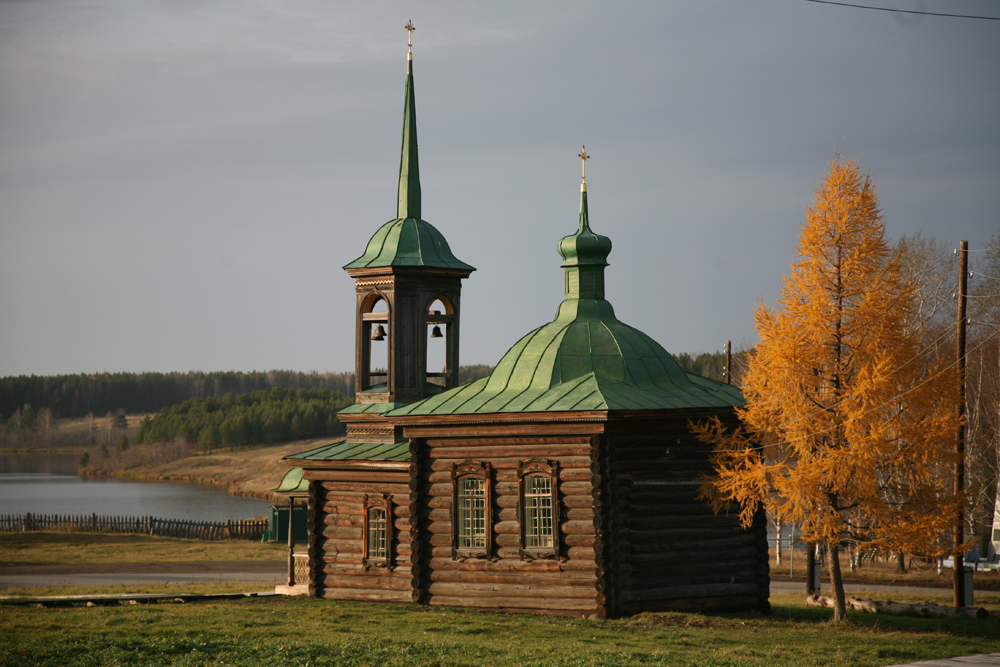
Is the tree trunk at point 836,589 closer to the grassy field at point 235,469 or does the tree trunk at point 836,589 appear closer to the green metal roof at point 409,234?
the green metal roof at point 409,234

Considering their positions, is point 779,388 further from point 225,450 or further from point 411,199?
point 225,450

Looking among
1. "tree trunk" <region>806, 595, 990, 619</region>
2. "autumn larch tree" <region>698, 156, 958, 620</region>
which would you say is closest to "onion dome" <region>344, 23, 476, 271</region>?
"autumn larch tree" <region>698, 156, 958, 620</region>

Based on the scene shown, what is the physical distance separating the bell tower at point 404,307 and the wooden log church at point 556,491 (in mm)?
1481

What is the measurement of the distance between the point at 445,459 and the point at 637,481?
157 inches

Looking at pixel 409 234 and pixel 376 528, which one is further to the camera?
pixel 409 234

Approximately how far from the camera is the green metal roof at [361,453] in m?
22.5

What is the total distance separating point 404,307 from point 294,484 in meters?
5.37

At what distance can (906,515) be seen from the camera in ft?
57.4

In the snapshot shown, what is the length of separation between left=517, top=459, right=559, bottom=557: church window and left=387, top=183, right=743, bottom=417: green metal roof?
1182 millimetres

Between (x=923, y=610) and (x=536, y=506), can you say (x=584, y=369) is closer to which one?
(x=536, y=506)

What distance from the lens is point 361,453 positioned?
23.0 metres

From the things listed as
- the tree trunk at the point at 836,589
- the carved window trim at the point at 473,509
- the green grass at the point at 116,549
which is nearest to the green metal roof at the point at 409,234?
the carved window trim at the point at 473,509

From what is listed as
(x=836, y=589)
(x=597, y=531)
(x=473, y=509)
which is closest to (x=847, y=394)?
(x=836, y=589)

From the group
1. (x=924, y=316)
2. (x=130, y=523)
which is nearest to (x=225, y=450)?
(x=130, y=523)
